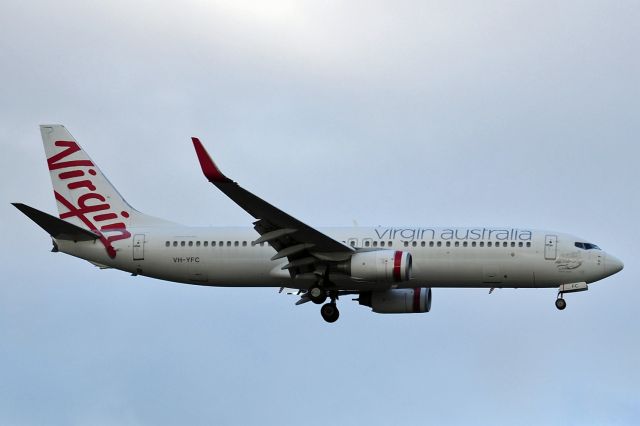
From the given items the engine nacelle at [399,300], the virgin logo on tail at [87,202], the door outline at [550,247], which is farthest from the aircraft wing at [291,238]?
the door outline at [550,247]

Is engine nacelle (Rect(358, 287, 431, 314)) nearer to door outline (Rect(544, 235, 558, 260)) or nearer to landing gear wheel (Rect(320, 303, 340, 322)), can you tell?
landing gear wheel (Rect(320, 303, 340, 322))

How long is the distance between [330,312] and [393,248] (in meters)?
4.22

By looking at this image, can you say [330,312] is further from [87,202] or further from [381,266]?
[87,202]

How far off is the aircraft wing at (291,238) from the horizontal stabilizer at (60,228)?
8.06 meters

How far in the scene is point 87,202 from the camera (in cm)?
6300

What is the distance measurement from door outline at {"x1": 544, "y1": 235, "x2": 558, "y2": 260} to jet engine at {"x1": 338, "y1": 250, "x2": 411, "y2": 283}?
5686mm

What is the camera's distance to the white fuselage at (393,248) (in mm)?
57406

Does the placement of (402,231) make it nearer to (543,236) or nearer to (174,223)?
(543,236)

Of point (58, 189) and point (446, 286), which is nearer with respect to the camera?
point (446, 286)

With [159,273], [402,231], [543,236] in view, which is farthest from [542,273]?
[159,273]

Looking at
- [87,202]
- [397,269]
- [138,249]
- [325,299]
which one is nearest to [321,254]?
[325,299]

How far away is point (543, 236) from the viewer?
58.0 meters

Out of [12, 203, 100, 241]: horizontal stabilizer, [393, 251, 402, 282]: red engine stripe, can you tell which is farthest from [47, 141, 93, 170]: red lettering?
[393, 251, 402, 282]: red engine stripe

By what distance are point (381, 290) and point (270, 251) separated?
5179mm
